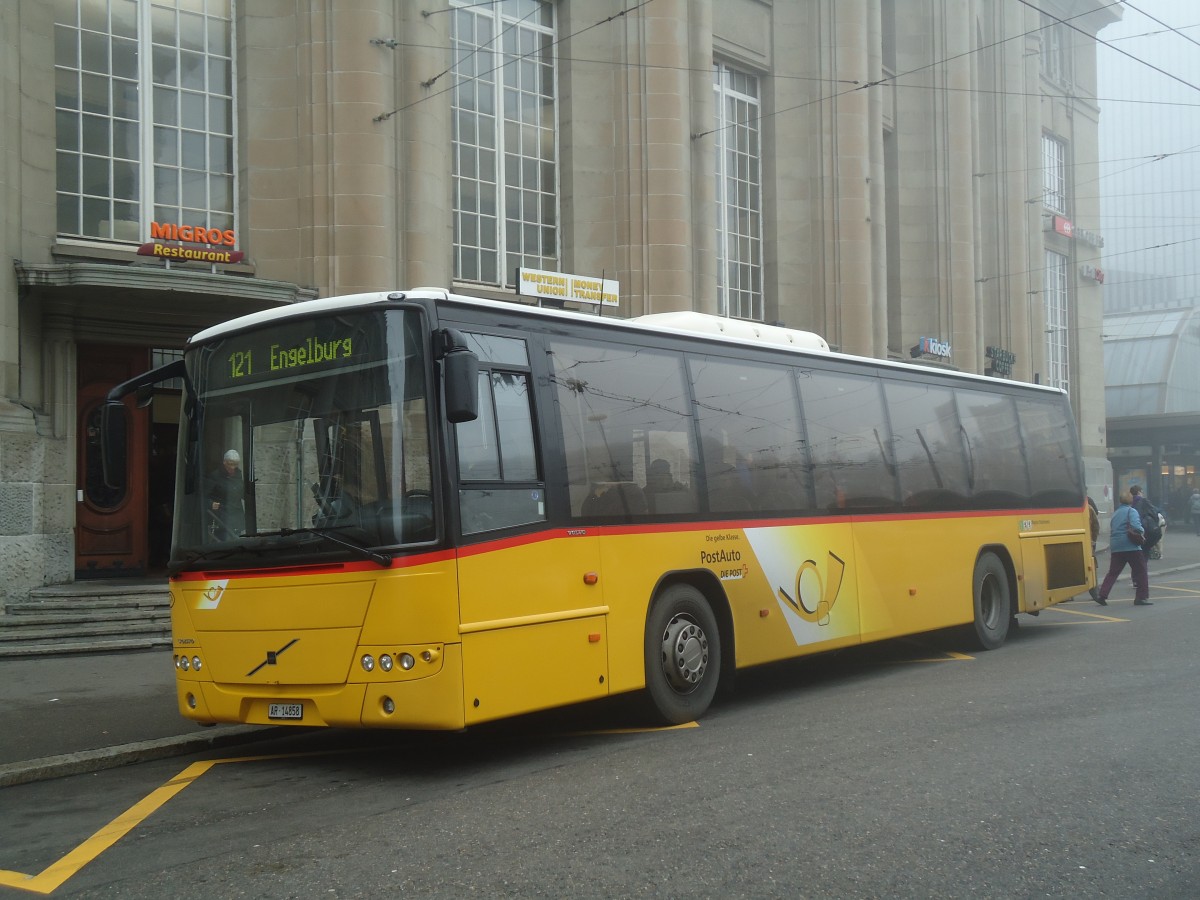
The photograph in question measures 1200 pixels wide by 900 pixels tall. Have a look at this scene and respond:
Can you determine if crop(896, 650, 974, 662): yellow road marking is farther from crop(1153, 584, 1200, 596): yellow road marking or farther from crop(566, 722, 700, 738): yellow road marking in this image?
crop(1153, 584, 1200, 596): yellow road marking

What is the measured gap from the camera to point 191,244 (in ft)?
60.0

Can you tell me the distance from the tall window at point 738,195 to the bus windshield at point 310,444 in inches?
800

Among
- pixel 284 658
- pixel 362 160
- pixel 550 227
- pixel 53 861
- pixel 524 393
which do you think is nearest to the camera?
pixel 53 861

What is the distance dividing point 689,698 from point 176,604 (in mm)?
3767

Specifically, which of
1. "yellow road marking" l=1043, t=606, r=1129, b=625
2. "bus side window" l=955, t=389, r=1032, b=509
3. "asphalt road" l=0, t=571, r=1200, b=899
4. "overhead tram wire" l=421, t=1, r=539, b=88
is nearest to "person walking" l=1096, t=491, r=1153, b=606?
"yellow road marking" l=1043, t=606, r=1129, b=625

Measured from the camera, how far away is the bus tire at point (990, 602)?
46.0ft

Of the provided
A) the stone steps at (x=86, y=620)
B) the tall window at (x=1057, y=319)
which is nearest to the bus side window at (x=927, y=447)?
the stone steps at (x=86, y=620)

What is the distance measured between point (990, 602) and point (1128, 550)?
5.99 m

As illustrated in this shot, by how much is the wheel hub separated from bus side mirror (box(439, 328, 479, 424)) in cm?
279

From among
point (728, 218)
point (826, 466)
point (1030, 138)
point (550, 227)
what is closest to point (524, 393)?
point (826, 466)

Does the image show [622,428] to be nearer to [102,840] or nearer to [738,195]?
[102,840]

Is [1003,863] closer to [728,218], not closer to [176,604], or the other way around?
[176,604]

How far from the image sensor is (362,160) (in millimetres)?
19453

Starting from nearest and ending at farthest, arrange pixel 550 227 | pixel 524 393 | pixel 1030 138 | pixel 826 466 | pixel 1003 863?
pixel 1003 863
pixel 524 393
pixel 826 466
pixel 550 227
pixel 1030 138
